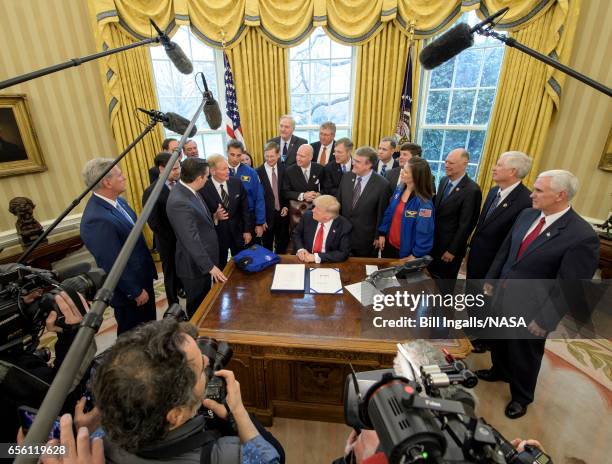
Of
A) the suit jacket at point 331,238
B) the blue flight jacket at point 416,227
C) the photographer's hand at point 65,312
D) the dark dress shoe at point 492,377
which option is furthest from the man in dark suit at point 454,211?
the photographer's hand at point 65,312

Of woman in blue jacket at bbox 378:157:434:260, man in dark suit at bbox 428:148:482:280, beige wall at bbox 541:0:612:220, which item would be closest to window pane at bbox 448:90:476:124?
beige wall at bbox 541:0:612:220

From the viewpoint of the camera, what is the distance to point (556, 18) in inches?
143

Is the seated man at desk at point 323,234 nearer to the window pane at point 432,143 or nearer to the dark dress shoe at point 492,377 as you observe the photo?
the dark dress shoe at point 492,377

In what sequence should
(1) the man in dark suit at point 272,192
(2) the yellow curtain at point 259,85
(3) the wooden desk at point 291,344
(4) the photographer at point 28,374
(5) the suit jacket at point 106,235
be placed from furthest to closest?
(2) the yellow curtain at point 259,85
(1) the man in dark suit at point 272,192
(5) the suit jacket at point 106,235
(3) the wooden desk at point 291,344
(4) the photographer at point 28,374

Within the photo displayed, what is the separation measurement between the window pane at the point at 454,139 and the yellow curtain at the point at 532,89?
1.55 ft

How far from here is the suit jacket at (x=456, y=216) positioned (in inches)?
113

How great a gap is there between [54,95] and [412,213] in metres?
4.55

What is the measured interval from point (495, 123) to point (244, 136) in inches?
151

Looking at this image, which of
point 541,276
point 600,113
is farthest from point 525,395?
point 600,113

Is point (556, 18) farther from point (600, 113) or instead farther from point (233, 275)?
point (233, 275)

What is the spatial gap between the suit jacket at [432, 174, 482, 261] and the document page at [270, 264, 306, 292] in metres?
1.51

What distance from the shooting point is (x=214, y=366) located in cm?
119

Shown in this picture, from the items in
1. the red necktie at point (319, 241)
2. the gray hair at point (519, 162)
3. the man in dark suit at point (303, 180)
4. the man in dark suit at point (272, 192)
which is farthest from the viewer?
the man in dark suit at point (272, 192)

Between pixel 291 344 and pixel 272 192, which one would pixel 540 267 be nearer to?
pixel 291 344
